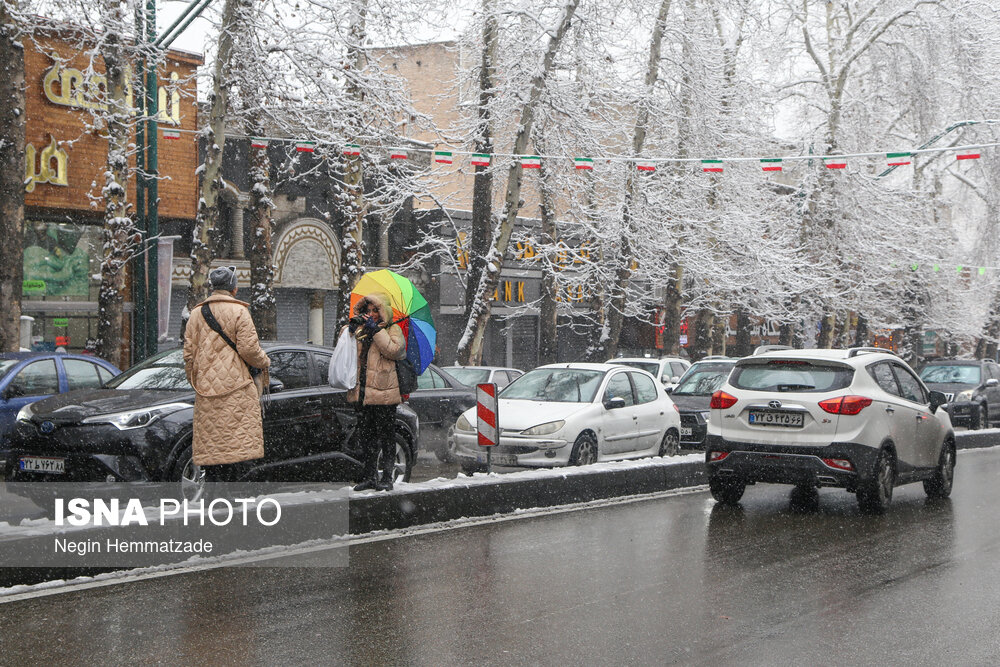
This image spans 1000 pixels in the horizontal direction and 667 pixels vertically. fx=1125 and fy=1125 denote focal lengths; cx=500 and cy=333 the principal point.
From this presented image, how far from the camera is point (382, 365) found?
912 centimetres

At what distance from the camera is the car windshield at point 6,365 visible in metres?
13.7

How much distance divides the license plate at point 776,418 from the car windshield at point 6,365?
8908 millimetres

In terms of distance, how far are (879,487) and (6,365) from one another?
1021cm

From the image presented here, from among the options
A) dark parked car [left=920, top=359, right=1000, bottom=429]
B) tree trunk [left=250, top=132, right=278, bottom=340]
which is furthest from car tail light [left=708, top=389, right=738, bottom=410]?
dark parked car [left=920, top=359, right=1000, bottom=429]

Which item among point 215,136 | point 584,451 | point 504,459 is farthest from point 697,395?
point 215,136

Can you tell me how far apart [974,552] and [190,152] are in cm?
2055

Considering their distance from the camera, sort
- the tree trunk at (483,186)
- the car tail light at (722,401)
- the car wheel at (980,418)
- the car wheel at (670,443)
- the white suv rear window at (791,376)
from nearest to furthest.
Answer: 1. the white suv rear window at (791,376)
2. the car tail light at (722,401)
3. the car wheel at (670,443)
4. the tree trunk at (483,186)
5. the car wheel at (980,418)

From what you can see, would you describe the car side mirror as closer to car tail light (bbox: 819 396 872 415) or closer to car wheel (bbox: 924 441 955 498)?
car wheel (bbox: 924 441 955 498)

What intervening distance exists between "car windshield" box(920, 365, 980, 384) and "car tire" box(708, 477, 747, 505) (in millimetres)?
18206

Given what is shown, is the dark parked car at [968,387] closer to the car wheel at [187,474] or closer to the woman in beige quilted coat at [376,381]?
the woman in beige quilted coat at [376,381]

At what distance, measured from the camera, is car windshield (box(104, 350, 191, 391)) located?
32.9 ft

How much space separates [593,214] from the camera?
97.7 feet

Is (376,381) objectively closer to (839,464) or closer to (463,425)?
(839,464)

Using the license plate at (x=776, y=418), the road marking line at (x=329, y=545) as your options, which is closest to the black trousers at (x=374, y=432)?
the road marking line at (x=329, y=545)
